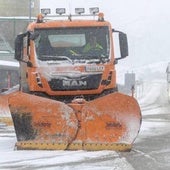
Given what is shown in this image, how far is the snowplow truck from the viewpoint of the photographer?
959cm

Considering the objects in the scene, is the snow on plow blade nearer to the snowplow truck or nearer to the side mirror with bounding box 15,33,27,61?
the snowplow truck

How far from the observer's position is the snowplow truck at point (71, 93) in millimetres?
9594

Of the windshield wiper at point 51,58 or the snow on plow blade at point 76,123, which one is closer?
the snow on plow blade at point 76,123

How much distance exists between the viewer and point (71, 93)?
33.8 ft

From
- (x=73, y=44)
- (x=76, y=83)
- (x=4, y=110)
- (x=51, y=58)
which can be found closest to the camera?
(x=76, y=83)

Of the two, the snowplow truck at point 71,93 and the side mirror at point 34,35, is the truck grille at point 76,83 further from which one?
the side mirror at point 34,35

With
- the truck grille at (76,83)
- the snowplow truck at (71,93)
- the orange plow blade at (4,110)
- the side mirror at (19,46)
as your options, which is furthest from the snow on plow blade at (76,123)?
the orange plow blade at (4,110)

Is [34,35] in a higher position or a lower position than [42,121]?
higher

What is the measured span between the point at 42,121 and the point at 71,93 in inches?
38.3

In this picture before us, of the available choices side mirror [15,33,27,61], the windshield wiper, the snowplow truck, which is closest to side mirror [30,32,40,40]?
the snowplow truck

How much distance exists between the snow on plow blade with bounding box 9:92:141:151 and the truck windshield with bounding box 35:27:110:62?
43.4 inches

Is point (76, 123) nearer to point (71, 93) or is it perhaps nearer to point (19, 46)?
point (71, 93)

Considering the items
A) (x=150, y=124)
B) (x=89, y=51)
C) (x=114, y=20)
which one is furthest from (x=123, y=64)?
(x=89, y=51)

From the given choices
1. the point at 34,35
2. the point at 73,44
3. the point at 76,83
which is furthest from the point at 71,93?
the point at 34,35
